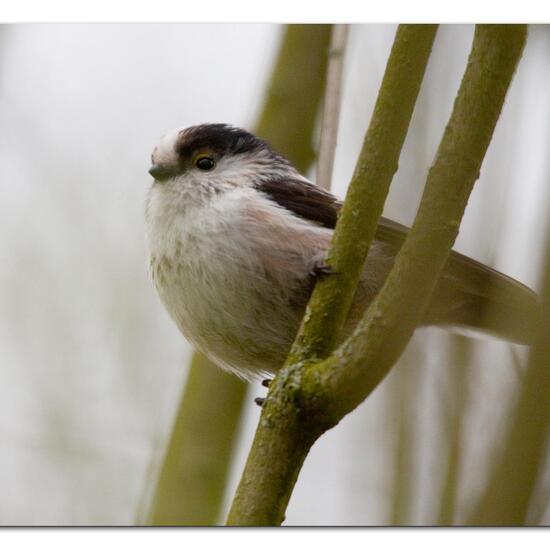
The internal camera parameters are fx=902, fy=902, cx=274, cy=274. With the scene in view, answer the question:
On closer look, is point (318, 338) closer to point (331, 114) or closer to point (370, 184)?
point (370, 184)

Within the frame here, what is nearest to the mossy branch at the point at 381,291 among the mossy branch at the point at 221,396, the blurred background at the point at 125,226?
the blurred background at the point at 125,226

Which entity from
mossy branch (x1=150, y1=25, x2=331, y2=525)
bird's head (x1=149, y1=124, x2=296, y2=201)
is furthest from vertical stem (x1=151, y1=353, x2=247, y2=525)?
bird's head (x1=149, y1=124, x2=296, y2=201)

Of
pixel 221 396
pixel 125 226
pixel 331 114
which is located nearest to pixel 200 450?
pixel 221 396

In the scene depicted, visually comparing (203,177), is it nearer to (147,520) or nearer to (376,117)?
(376,117)

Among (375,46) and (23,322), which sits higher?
(375,46)

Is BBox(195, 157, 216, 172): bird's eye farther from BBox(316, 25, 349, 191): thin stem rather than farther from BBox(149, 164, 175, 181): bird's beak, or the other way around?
BBox(316, 25, 349, 191): thin stem

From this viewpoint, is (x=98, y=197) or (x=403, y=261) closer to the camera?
(x=403, y=261)

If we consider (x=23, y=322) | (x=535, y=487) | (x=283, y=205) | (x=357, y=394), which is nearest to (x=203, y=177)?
(x=283, y=205)

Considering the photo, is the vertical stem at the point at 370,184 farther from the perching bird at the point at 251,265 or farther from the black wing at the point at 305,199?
the black wing at the point at 305,199
